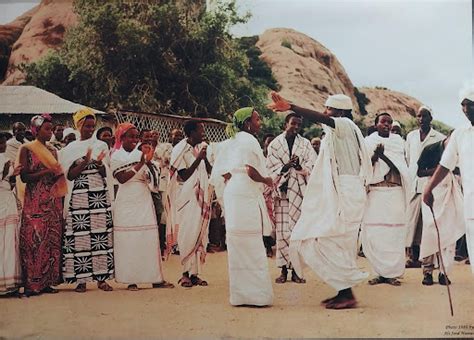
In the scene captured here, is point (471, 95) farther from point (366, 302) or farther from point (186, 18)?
point (186, 18)

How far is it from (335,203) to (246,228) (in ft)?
2.46

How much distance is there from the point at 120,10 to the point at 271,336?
10.2 ft

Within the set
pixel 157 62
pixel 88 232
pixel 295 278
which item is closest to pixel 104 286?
pixel 88 232

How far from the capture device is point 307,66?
6.46m

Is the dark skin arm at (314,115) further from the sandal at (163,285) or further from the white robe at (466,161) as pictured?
the sandal at (163,285)

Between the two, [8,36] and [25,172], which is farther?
[8,36]

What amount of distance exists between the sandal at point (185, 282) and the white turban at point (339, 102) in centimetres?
196

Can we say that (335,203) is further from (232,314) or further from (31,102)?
(31,102)

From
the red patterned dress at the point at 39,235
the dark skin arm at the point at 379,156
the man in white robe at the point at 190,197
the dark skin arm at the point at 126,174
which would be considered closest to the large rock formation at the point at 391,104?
the dark skin arm at the point at 379,156

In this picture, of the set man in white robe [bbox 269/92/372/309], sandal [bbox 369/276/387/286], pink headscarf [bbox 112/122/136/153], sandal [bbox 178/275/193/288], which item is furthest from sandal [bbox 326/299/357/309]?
pink headscarf [bbox 112/122/136/153]

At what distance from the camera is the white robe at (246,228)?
6.00 metres

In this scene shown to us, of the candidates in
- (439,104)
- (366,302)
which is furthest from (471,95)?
(366,302)

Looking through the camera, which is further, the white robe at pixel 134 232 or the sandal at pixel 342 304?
the white robe at pixel 134 232

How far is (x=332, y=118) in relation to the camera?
5938 millimetres
